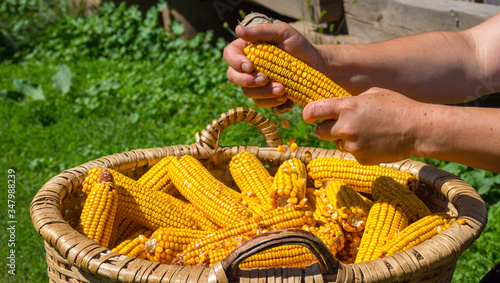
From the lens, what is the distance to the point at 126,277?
1367 mm

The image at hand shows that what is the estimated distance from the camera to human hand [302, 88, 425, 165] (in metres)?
1.57

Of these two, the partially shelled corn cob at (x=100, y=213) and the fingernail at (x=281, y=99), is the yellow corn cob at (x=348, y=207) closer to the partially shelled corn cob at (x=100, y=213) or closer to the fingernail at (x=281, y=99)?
the fingernail at (x=281, y=99)

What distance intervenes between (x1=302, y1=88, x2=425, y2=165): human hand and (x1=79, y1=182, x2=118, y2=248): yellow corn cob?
841mm

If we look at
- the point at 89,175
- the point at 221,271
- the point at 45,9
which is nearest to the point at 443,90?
the point at 221,271

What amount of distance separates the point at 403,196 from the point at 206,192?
2.68 feet

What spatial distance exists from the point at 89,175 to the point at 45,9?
19.4 feet

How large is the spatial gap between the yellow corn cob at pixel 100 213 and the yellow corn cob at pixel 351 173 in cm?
90

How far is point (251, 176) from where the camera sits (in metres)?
2.19

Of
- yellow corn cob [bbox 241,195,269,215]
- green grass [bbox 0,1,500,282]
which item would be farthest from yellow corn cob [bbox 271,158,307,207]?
green grass [bbox 0,1,500,282]

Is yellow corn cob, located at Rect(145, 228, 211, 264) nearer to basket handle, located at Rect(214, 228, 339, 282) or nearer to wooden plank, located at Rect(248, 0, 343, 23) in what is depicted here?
basket handle, located at Rect(214, 228, 339, 282)

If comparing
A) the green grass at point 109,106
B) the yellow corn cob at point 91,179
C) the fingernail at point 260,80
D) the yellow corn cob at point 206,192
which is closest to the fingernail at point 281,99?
the fingernail at point 260,80

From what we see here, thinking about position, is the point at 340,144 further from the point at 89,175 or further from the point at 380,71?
the point at 89,175

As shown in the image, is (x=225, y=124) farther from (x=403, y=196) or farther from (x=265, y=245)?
(x=265, y=245)

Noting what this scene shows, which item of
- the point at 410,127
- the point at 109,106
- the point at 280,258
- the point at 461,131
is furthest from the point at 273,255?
the point at 109,106
